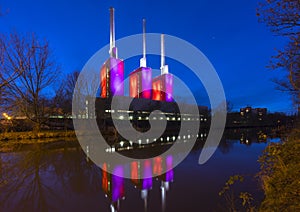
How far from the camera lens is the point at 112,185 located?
269 inches

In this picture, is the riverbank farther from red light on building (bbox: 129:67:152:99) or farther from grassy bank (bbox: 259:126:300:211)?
red light on building (bbox: 129:67:152:99)

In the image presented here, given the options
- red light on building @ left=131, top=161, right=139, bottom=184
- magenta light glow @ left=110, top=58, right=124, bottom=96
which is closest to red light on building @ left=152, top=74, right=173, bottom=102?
magenta light glow @ left=110, top=58, right=124, bottom=96

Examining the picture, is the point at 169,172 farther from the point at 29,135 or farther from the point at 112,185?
the point at 29,135

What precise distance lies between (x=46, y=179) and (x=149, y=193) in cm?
408

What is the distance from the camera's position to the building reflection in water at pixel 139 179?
19.1 feet

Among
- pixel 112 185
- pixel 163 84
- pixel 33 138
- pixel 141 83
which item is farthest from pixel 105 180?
pixel 163 84

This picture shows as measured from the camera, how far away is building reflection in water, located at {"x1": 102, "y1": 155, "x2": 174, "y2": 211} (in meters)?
5.82

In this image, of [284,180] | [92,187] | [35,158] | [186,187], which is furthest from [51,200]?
[35,158]

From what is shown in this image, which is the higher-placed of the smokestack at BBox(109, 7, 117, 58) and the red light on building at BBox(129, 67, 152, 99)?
the smokestack at BBox(109, 7, 117, 58)

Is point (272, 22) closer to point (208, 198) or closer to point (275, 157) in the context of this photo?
point (275, 157)

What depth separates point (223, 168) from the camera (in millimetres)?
9195

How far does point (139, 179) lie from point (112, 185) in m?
1.10

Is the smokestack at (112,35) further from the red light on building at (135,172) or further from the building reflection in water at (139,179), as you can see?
the building reflection in water at (139,179)

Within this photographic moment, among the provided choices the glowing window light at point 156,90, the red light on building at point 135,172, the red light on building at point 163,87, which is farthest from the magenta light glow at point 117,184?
the glowing window light at point 156,90
